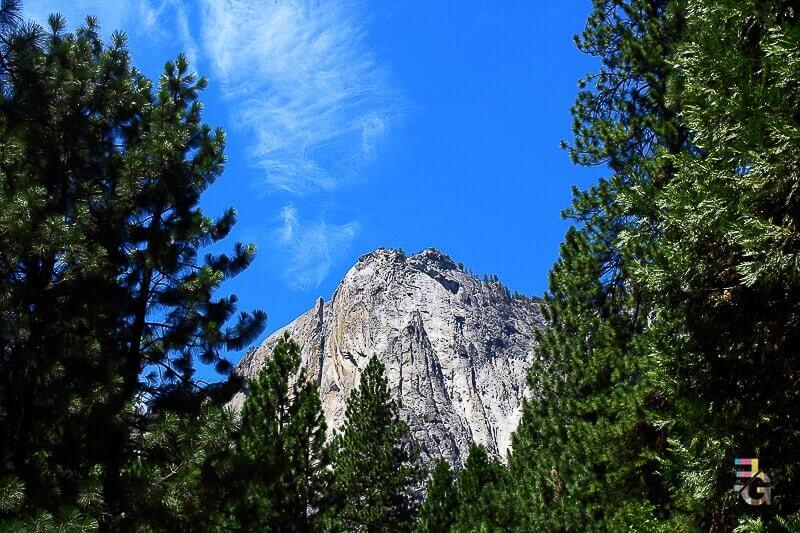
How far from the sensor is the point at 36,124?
8562mm

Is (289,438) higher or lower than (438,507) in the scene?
lower

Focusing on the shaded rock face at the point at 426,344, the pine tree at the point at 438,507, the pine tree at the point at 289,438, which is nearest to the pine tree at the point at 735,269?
the pine tree at the point at 289,438

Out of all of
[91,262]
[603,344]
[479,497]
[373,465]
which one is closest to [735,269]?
[91,262]

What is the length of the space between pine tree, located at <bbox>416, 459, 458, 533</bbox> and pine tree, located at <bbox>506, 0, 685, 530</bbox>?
36.6 ft

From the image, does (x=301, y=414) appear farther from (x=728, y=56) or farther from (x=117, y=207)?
(x=728, y=56)

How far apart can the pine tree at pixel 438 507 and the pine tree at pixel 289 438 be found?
7.96 m

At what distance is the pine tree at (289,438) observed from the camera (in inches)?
778

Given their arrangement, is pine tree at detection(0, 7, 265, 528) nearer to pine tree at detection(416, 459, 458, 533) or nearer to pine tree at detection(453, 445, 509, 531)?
pine tree at detection(453, 445, 509, 531)

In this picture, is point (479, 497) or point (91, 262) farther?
point (479, 497)

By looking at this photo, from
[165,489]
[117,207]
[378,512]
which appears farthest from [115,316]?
[378,512]

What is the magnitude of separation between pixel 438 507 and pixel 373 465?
2.87 meters

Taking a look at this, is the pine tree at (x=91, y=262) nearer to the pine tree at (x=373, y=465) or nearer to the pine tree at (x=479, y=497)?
the pine tree at (x=479, y=497)

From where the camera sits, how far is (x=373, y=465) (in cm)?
3011

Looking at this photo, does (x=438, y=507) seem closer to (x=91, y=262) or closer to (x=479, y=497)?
(x=479, y=497)
